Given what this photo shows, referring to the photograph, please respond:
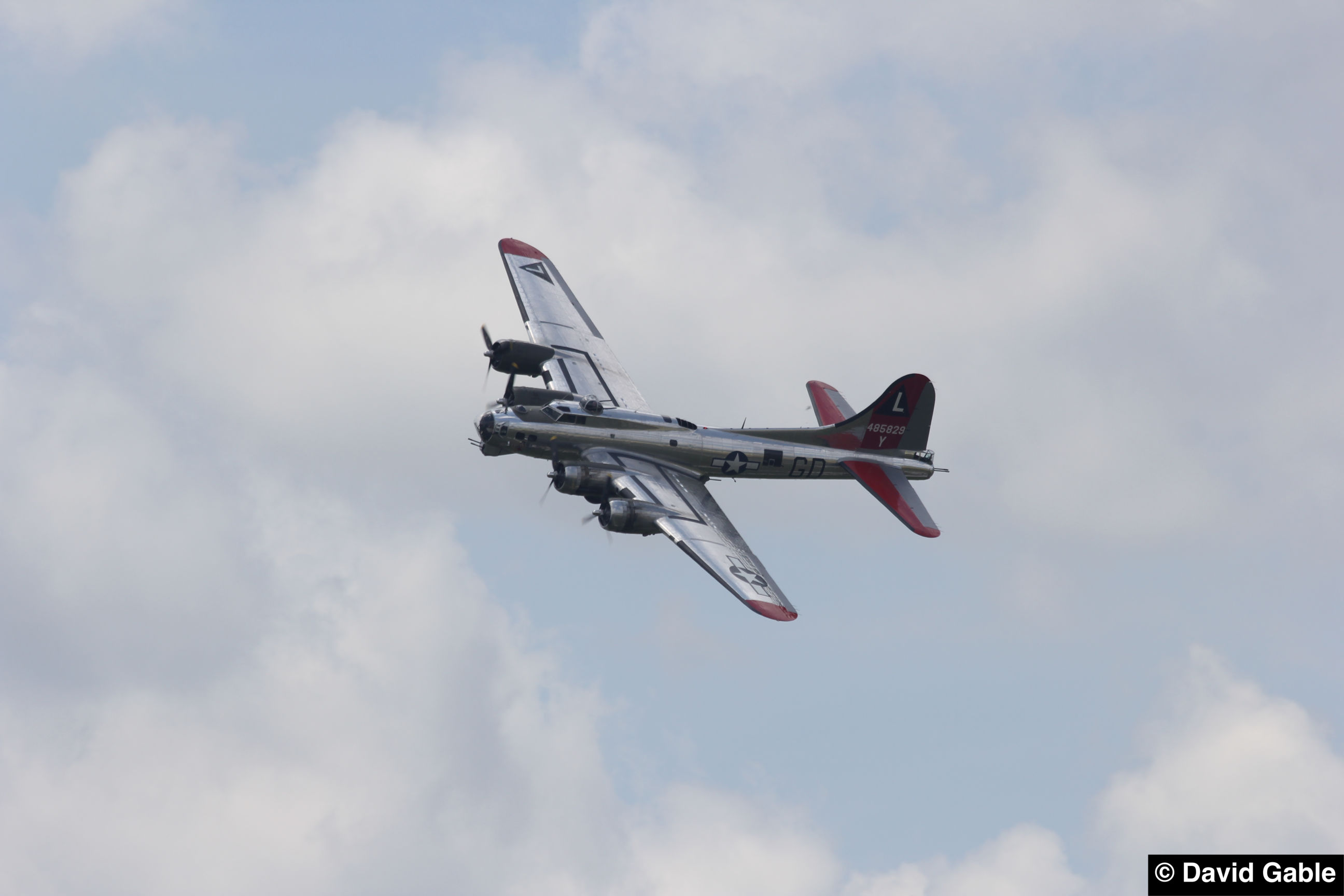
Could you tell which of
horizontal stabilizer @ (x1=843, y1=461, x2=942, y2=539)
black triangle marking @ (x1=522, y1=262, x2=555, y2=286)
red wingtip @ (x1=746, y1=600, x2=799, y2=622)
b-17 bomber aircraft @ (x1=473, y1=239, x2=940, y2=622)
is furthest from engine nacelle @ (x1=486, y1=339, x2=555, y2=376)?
red wingtip @ (x1=746, y1=600, x2=799, y2=622)

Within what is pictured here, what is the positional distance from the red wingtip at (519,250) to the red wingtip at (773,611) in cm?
2813

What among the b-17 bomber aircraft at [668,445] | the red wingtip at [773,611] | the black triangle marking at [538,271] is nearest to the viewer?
the red wingtip at [773,611]

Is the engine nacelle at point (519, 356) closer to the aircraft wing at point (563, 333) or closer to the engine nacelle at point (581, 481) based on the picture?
the aircraft wing at point (563, 333)

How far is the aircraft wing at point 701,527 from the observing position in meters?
51.3

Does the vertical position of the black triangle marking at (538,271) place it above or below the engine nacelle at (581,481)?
above

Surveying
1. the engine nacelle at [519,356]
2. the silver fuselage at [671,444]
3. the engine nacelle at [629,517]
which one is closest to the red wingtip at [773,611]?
the engine nacelle at [629,517]

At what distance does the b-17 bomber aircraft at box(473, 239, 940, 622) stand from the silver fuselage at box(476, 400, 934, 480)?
4cm

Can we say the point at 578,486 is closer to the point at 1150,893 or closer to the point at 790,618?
the point at 790,618

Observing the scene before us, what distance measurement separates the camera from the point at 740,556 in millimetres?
54219

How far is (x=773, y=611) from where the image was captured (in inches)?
1984

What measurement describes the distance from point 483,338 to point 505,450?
6633 mm

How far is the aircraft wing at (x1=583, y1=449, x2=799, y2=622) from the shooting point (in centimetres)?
5131

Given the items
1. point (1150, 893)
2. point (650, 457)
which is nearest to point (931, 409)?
point (650, 457)

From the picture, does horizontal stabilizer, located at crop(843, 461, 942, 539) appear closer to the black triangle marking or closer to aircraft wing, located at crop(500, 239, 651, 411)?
aircraft wing, located at crop(500, 239, 651, 411)
